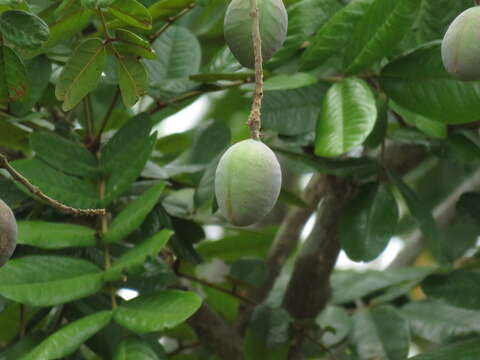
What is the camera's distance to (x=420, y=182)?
167 cm

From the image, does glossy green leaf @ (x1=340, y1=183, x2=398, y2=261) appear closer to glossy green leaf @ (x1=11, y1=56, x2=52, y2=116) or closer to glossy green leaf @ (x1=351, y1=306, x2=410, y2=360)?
glossy green leaf @ (x1=351, y1=306, x2=410, y2=360)

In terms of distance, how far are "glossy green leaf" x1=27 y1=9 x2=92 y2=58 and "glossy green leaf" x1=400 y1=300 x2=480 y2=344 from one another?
62 cm

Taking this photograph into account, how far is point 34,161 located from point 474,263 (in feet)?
1.74

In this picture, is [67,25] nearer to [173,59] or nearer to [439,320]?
[173,59]

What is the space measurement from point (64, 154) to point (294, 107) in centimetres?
25

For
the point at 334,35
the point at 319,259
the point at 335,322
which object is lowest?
the point at 335,322

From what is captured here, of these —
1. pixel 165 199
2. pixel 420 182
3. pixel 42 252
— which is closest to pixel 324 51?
pixel 165 199

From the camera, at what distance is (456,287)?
1.04 meters

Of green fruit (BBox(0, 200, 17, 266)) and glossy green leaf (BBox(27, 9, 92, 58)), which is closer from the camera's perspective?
green fruit (BBox(0, 200, 17, 266))

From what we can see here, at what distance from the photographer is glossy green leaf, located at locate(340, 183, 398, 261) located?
39.3 inches

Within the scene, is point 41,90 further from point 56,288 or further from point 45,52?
point 56,288

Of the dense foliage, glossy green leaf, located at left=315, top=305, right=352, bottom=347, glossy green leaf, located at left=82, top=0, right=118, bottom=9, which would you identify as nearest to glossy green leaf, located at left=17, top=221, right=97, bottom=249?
the dense foliage

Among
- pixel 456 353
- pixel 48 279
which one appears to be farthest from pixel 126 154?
pixel 456 353

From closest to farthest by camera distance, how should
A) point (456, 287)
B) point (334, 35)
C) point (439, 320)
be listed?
1. point (334, 35)
2. point (456, 287)
3. point (439, 320)
